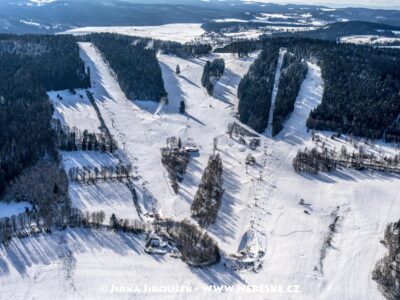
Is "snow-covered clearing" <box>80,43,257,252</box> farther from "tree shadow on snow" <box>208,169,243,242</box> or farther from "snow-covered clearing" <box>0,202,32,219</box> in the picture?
"snow-covered clearing" <box>0,202,32,219</box>

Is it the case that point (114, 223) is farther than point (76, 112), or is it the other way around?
point (76, 112)

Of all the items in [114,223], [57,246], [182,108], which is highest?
[182,108]

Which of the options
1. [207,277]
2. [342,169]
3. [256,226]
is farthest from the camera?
[342,169]

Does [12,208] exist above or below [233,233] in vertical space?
below

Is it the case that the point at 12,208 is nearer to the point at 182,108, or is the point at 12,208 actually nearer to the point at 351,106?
the point at 182,108

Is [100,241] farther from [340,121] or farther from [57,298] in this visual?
[340,121]

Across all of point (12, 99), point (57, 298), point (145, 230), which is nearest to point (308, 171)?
point (145, 230)

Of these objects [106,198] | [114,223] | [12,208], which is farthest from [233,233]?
A: [12,208]
